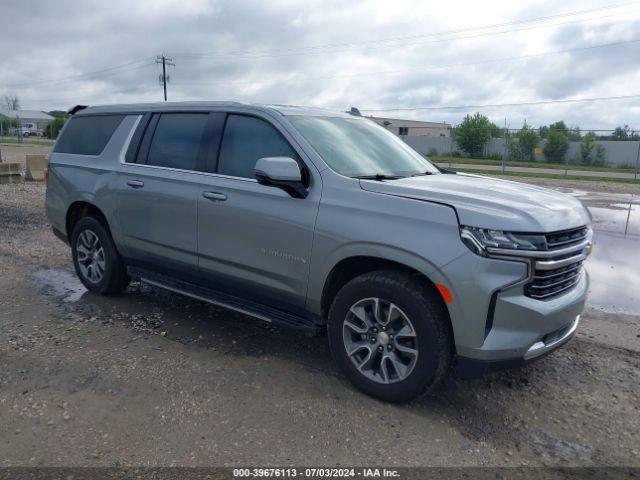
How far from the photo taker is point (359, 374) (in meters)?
3.65

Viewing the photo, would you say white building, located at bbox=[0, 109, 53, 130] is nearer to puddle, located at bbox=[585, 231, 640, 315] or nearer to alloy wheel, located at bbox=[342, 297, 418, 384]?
puddle, located at bbox=[585, 231, 640, 315]

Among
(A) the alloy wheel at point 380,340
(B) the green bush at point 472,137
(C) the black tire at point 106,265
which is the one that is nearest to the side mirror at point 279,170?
(A) the alloy wheel at point 380,340

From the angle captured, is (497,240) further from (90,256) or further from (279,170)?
(90,256)

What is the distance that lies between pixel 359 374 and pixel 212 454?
1109mm

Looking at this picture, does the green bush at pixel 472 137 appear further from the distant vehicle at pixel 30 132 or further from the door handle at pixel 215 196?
the distant vehicle at pixel 30 132

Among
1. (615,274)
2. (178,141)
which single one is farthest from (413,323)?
(615,274)

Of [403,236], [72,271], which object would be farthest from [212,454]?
[72,271]

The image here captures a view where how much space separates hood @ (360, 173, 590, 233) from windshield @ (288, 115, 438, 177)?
30cm

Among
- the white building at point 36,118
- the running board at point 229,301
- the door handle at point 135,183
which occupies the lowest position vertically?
the running board at point 229,301

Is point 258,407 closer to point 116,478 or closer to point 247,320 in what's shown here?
point 116,478

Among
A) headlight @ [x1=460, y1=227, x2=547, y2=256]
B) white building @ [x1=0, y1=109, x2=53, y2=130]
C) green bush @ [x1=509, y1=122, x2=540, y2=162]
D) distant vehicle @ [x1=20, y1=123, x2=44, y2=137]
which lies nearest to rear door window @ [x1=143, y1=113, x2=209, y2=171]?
headlight @ [x1=460, y1=227, x2=547, y2=256]

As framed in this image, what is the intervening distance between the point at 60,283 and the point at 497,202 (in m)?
4.94

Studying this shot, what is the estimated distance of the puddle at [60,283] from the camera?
224 inches

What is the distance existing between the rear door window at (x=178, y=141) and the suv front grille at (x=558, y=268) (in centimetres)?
273
